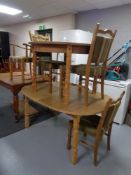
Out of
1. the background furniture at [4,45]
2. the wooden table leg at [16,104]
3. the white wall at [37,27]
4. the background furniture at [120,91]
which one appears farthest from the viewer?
the background furniture at [4,45]

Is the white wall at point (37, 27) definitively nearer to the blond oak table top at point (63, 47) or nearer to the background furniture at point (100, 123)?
the blond oak table top at point (63, 47)

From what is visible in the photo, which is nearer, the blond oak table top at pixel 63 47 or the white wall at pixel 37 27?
the blond oak table top at pixel 63 47

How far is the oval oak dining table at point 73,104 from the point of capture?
1.71 m

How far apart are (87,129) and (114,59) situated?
2.51 m

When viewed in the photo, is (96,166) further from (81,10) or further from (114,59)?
(81,10)

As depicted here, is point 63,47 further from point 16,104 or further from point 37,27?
point 37,27

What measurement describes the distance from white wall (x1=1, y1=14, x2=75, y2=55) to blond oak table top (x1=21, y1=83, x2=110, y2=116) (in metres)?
2.97

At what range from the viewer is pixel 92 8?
13.0 ft

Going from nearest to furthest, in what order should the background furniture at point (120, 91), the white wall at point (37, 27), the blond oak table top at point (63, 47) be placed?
the blond oak table top at point (63, 47) → the background furniture at point (120, 91) → the white wall at point (37, 27)

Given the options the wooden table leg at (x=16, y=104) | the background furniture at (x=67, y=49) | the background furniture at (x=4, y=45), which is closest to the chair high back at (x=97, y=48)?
the background furniture at (x=67, y=49)

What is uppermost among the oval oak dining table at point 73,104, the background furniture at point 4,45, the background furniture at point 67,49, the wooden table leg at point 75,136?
the background furniture at point 4,45

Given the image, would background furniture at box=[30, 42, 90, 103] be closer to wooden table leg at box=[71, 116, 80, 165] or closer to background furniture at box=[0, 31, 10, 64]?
wooden table leg at box=[71, 116, 80, 165]

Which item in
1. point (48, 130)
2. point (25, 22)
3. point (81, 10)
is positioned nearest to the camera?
point (48, 130)

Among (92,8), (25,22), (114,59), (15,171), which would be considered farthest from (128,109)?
(25,22)
